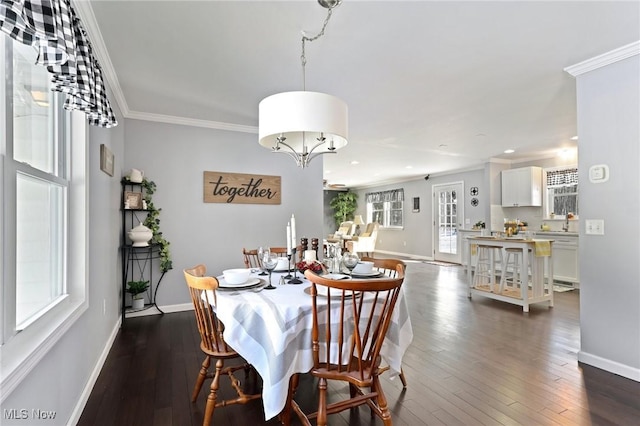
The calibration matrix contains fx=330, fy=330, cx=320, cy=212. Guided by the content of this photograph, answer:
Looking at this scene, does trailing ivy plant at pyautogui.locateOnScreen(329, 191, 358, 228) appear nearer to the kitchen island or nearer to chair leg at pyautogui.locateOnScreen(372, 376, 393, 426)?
the kitchen island

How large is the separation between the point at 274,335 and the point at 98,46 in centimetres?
236

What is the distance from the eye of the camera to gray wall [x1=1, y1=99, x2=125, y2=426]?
143 centimetres

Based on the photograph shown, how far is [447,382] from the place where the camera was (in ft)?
7.68

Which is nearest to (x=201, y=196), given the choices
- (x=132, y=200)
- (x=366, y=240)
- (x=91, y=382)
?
(x=132, y=200)

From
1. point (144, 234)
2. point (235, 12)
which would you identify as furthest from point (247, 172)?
point (235, 12)

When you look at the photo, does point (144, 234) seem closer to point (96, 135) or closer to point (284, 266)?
point (96, 135)

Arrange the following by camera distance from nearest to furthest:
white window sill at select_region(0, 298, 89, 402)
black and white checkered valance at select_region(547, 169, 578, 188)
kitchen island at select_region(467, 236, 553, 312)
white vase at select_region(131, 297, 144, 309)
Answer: white window sill at select_region(0, 298, 89, 402), white vase at select_region(131, 297, 144, 309), kitchen island at select_region(467, 236, 553, 312), black and white checkered valance at select_region(547, 169, 578, 188)

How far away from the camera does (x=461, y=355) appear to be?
9.21 ft

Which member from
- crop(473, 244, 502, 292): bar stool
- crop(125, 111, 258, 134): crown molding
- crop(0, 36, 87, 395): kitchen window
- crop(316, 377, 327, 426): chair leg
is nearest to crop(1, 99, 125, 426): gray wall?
crop(0, 36, 87, 395): kitchen window

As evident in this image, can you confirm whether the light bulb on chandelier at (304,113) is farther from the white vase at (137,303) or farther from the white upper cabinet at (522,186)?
the white upper cabinet at (522,186)

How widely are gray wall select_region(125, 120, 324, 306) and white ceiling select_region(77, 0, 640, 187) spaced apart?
24 centimetres

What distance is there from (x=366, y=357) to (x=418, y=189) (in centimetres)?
855

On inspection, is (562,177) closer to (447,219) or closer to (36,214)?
(447,219)

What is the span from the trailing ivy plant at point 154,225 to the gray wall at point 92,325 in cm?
36
